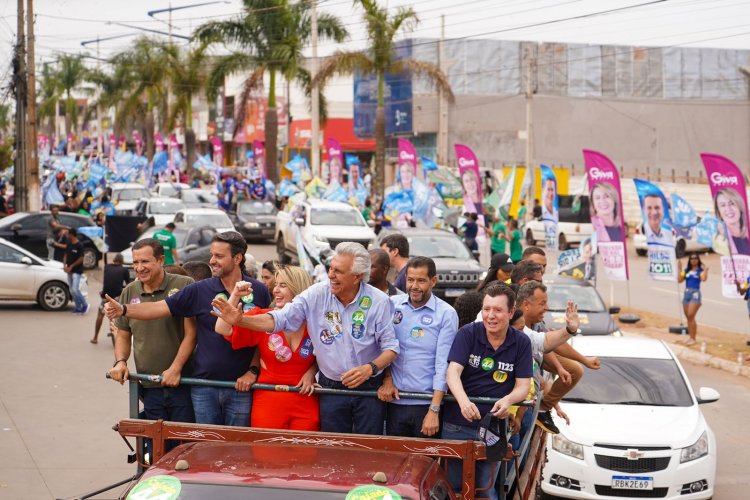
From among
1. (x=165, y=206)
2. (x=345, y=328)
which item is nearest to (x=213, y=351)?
(x=345, y=328)

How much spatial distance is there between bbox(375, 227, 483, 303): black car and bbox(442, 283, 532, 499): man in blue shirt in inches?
561

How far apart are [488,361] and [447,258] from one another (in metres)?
16.0

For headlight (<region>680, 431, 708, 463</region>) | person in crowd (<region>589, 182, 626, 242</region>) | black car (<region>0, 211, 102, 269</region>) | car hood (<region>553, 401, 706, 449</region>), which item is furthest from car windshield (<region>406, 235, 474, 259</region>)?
headlight (<region>680, 431, 708, 463</region>)

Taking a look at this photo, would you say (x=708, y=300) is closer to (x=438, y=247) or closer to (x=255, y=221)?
(x=438, y=247)

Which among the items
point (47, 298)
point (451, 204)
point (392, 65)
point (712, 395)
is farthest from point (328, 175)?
point (712, 395)

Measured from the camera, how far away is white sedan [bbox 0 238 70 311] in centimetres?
2081

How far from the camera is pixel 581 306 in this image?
1653cm

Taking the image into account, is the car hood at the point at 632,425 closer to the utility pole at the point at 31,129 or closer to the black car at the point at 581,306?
the black car at the point at 581,306

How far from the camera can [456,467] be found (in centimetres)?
573

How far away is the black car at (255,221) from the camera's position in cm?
3806

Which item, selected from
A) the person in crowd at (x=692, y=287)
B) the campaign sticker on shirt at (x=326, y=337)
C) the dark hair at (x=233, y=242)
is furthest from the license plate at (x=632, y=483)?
the person in crowd at (x=692, y=287)

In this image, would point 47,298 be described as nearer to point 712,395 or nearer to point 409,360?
point 712,395

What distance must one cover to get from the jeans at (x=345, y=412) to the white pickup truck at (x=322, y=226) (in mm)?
22039

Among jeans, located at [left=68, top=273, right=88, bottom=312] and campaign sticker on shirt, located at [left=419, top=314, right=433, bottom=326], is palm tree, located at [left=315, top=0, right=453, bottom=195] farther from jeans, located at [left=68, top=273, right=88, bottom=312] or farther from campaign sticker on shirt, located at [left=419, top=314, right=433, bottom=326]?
campaign sticker on shirt, located at [left=419, top=314, right=433, bottom=326]
